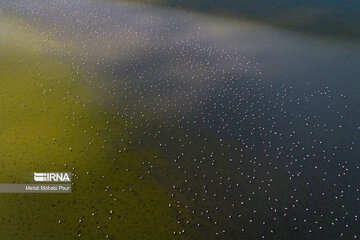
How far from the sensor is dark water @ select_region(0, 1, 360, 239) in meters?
7.71

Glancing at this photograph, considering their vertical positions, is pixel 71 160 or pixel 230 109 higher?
pixel 230 109

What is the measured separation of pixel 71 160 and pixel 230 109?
529 centimetres

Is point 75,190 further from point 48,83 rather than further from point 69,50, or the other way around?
point 69,50

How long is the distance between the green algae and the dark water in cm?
40

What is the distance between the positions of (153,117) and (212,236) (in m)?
4.40

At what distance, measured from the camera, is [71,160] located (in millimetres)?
8758

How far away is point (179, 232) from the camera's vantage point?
287 inches

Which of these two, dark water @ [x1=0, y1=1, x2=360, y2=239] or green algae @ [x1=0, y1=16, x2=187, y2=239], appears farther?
dark water @ [x1=0, y1=1, x2=360, y2=239]

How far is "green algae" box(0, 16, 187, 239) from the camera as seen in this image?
24.2ft

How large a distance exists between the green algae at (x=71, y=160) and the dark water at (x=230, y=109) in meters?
0.40

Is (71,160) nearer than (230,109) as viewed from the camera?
Yes

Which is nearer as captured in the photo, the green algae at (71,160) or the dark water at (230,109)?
the green algae at (71,160)

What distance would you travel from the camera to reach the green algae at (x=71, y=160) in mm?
7379

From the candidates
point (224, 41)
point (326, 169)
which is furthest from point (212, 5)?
point (326, 169)
